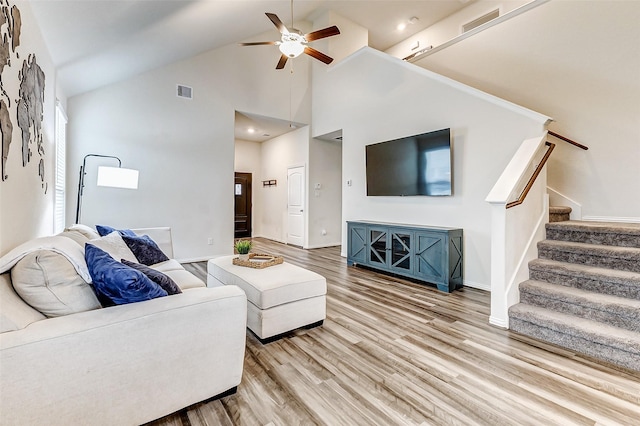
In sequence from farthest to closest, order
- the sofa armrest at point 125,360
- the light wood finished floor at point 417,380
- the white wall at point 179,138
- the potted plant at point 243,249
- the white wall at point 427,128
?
1. the white wall at point 179,138
2. the white wall at point 427,128
3. the potted plant at point 243,249
4. the light wood finished floor at point 417,380
5. the sofa armrest at point 125,360

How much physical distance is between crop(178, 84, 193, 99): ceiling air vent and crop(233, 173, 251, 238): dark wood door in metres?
3.49

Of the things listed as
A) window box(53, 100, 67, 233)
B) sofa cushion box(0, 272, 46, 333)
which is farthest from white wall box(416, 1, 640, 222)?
window box(53, 100, 67, 233)

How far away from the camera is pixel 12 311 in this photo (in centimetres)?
120

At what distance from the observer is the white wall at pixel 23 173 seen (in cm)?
164

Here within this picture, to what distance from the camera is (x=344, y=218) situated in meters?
5.85

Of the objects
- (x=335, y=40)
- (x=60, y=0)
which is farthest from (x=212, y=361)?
(x=335, y=40)

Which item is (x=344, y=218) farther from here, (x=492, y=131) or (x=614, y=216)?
(x=614, y=216)

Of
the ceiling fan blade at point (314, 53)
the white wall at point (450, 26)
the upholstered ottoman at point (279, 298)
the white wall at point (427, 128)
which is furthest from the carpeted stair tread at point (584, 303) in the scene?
the white wall at point (450, 26)

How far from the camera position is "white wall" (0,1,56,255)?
1.64 meters

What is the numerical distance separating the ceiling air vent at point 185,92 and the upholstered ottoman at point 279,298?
383cm

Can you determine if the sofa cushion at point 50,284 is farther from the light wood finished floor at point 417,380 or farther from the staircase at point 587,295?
the staircase at point 587,295

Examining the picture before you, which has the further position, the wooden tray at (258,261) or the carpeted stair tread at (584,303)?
the wooden tray at (258,261)

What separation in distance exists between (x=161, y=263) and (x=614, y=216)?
209 inches

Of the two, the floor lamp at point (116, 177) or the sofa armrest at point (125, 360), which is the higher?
the floor lamp at point (116, 177)
